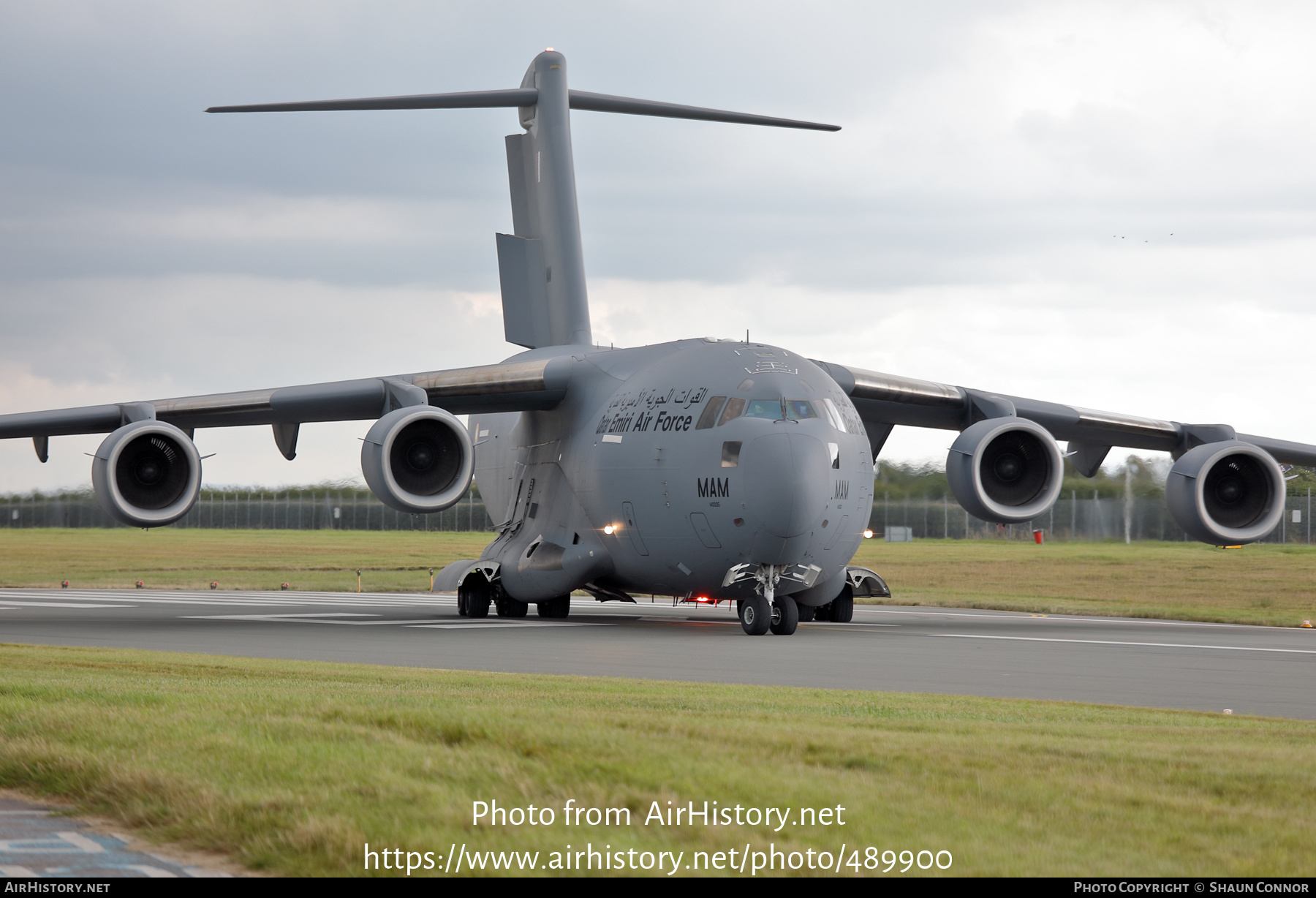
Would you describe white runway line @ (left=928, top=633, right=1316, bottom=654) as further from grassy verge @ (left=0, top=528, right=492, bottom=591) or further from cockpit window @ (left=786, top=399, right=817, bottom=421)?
grassy verge @ (left=0, top=528, right=492, bottom=591)

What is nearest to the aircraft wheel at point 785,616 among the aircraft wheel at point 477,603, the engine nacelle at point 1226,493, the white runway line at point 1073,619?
the white runway line at point 1073,619

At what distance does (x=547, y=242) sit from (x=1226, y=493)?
1192cm

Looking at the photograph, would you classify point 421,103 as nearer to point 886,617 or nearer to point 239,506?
point 886,617

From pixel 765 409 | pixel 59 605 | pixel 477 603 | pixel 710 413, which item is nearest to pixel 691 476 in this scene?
pixel 710 413

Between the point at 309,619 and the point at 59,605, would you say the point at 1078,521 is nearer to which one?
the point at 309,619

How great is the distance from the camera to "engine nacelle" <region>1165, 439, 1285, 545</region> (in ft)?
71.5

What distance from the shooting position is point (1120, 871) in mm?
4699

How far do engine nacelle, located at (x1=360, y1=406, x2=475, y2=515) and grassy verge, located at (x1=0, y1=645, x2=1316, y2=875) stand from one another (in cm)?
1091

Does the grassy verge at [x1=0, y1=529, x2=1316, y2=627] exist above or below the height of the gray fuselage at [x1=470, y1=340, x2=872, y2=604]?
below

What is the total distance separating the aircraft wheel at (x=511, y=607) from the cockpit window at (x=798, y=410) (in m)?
6.92

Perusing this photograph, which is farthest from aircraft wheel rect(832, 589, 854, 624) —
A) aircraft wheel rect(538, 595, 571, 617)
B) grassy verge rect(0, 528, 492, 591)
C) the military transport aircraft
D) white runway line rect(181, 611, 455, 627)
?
grassy verge rect(0, 528, 492, 591)

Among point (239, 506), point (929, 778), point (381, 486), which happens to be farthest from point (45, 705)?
point (239, 506)

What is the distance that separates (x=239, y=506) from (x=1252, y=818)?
56.1 m

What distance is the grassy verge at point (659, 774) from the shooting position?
504cm
